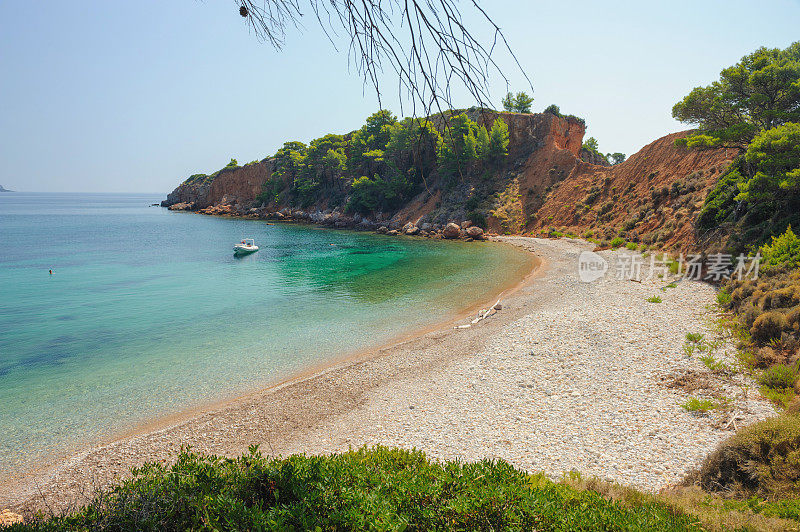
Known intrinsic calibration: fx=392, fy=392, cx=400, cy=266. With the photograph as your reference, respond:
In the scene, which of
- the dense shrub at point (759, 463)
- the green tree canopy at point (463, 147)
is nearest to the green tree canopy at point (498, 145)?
the green tree canopy at point (463, 147)

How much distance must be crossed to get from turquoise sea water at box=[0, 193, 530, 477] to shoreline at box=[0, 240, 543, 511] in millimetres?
327

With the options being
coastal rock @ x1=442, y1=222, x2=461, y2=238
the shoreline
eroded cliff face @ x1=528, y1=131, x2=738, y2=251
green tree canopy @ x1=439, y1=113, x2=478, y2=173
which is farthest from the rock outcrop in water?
the shoreline

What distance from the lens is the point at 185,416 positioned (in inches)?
443

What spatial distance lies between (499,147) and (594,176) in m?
15.9

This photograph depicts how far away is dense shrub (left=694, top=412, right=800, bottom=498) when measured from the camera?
5348 mm

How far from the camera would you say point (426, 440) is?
8.95 meters

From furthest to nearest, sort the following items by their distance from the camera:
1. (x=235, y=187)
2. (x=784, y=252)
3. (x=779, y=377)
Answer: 1. (x=235, y=187)
2. (x=784, y=252)
3. (x=779, y=377)

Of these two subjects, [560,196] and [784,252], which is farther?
[560,196]

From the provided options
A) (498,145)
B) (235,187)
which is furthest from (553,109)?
(235,187)

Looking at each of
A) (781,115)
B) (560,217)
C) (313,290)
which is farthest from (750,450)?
(560,217)

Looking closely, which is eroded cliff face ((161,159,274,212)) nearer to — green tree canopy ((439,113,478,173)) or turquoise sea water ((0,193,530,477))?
green tree canopy ((439,113,478,173))

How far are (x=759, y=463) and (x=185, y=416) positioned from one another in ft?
42.0

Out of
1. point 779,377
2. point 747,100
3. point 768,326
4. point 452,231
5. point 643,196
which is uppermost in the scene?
point 747,100

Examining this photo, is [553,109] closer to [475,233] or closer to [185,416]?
[475,233]
